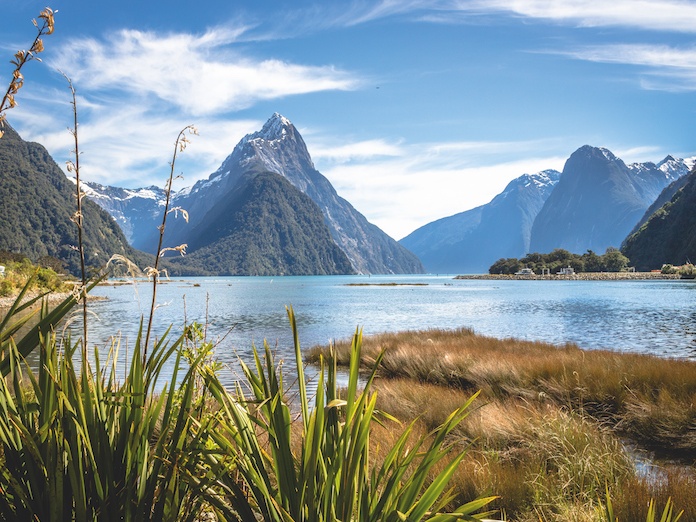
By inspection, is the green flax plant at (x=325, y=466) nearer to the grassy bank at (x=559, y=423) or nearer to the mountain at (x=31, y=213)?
the grassy bank at (x=559, y=423)

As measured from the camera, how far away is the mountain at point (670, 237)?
129 metres

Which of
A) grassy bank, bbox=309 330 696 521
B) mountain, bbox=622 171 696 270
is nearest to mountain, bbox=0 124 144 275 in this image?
grassy bank, bbox=309 330 696 521

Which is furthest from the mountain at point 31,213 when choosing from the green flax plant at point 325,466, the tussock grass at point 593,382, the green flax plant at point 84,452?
the green flax plant at point 325,466

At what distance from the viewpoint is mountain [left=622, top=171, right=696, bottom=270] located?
129 meters

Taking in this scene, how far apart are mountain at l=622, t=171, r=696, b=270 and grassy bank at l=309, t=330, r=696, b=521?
138331mm

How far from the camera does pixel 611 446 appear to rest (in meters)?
5.77

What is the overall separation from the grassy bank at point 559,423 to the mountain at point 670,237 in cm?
13833

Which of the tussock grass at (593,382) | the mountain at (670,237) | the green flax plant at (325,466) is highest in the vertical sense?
the mountain at (670,237)

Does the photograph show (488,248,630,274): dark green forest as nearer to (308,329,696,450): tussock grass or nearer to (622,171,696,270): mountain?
(622,171,696,270): mountain

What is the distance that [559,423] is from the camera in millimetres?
6109

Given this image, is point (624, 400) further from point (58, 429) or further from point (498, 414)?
point (58, 429)

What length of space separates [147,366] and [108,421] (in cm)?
29

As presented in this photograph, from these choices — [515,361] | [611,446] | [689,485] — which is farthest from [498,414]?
[515,361]

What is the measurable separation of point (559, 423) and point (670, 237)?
155176 millimetres
